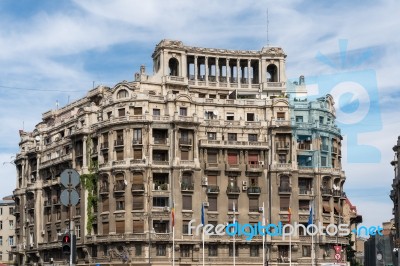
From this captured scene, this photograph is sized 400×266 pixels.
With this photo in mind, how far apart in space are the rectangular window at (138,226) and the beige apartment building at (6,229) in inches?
2895

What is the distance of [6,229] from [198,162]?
80.5 m

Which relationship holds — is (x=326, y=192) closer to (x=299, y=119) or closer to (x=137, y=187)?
(x=299, y=119)

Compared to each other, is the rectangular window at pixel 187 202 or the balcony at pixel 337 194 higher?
the balcony at pixel 337 194

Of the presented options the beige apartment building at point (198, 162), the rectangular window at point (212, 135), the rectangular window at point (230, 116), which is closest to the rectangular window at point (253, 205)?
the beige apartment building at point (198, 162)

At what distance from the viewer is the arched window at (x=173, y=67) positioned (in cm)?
11269

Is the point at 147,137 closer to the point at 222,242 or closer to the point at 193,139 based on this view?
the point at 193,139

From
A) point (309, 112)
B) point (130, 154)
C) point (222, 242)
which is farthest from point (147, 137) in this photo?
point (309, 112)

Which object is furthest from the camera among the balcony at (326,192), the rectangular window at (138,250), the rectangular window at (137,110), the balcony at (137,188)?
the balcony at (326,192)

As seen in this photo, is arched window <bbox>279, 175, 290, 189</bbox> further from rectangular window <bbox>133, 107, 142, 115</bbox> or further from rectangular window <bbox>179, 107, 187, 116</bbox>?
rectangular window <bbox>133, 107, 142, 115</bbox>

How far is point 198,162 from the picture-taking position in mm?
103375

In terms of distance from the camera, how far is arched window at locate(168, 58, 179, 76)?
11269cm

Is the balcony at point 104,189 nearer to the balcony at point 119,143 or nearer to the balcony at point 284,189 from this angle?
the balcony at point 119,143

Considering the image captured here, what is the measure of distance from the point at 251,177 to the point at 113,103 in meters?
22.6

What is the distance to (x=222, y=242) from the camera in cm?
10181
